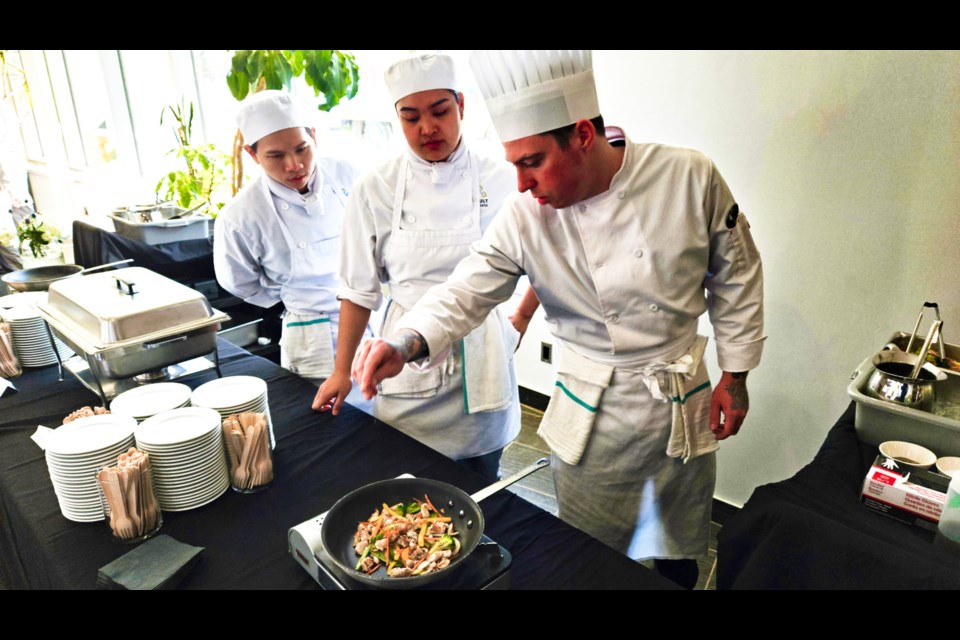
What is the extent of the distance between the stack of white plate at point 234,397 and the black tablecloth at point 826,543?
962 millimetres

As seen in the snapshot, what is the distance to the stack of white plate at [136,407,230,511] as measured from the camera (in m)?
1.15

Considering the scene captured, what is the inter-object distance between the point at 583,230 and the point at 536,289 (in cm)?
18

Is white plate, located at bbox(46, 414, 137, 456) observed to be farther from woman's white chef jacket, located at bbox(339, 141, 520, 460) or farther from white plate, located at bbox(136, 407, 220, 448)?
woman's white chef jacket, located at bbox(339, 141, 520, 460)

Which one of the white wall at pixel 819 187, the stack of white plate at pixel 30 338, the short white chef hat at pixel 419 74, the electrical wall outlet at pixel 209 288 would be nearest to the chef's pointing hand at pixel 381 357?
the short white chef hat at pixel 419 74

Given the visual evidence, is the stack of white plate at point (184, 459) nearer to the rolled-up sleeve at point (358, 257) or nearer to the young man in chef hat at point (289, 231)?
the rolled-up sleeve at point (358, 257)

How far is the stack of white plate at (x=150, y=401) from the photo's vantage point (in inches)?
52.1

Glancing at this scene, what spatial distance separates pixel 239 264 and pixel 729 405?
5.03 ft

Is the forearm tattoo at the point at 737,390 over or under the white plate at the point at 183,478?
over

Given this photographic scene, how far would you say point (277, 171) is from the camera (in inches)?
74.9

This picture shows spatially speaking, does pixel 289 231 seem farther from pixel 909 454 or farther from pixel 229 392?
pixel 909 454

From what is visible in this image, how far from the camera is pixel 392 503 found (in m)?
1.06

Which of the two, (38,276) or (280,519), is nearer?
(280,519)

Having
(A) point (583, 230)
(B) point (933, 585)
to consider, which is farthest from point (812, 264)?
(B) point (933, 585)

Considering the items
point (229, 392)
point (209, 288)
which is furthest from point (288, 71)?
point (229, 392)
